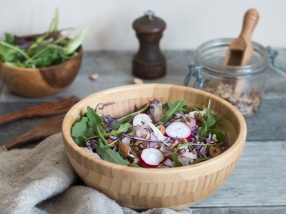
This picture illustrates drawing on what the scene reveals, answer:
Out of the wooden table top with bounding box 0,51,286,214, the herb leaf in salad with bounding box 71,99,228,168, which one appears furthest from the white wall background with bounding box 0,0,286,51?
the herb leaf in salad with bounding box 71,99,228,168

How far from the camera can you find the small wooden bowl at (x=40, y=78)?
3.76 ft

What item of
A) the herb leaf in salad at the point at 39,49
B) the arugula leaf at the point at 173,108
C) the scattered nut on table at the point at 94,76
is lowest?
the scattered nut on table at the point at 94,76

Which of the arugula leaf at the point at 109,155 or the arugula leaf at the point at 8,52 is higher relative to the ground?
the arugula leaf at the point at 109,155

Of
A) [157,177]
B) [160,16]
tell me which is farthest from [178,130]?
[160,16]

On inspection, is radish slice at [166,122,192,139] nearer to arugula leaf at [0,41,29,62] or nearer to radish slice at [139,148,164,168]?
radish slice at [139,148,164,168]

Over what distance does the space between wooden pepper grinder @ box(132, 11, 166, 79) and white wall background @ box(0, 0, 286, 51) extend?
0.50 ft

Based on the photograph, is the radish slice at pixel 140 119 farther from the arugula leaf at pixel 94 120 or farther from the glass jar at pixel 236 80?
the glass jar at pixel 236 80

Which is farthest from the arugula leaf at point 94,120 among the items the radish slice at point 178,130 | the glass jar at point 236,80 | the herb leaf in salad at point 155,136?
the glass jar at point 236,80

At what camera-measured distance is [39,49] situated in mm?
1215

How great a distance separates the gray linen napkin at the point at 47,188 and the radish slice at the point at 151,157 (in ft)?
0.22

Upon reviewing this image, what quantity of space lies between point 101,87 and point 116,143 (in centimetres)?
46

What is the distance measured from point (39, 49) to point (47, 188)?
51 centimetres

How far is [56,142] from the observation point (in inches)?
37.0

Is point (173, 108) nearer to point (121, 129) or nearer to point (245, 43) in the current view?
point (121, 129)
